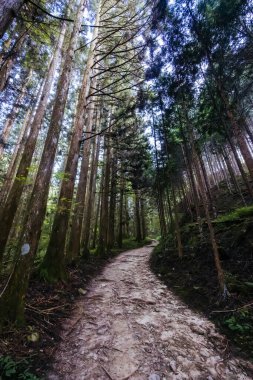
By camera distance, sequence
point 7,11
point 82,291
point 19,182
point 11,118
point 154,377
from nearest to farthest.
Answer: point 7,11 < point 154,377 < point 82,291 < point 19,182 < point 11,118

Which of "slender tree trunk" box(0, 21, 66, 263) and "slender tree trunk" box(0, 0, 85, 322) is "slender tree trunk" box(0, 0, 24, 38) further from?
"slender tree trunk" box(0, 21, 66, 263)

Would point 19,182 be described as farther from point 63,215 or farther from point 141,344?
point 141,344

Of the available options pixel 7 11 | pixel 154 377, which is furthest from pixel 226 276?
pixel 7 11

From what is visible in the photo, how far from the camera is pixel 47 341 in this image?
10.6 ft

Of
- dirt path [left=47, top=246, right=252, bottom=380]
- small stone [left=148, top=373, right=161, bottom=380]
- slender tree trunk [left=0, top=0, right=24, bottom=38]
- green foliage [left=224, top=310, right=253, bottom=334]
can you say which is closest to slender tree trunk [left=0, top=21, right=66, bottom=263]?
slender tree trunk [left=0, top=0, right=24, bottom=38]

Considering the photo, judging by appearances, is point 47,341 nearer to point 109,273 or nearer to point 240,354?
point 240,354

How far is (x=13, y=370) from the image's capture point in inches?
90.8

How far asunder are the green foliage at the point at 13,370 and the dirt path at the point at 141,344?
13.5 inches

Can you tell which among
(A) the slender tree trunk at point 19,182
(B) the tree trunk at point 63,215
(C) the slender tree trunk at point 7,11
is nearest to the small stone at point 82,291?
(B) the tree trunk at point 63,215

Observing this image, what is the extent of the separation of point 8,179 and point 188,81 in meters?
10.8

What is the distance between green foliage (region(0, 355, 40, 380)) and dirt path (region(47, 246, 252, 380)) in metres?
0.34

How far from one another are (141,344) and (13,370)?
193cm

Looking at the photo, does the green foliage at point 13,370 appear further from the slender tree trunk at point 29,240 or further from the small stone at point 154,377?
the small stone at point 154,377

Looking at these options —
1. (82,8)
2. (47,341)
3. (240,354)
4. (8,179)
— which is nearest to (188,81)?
(82,8)
